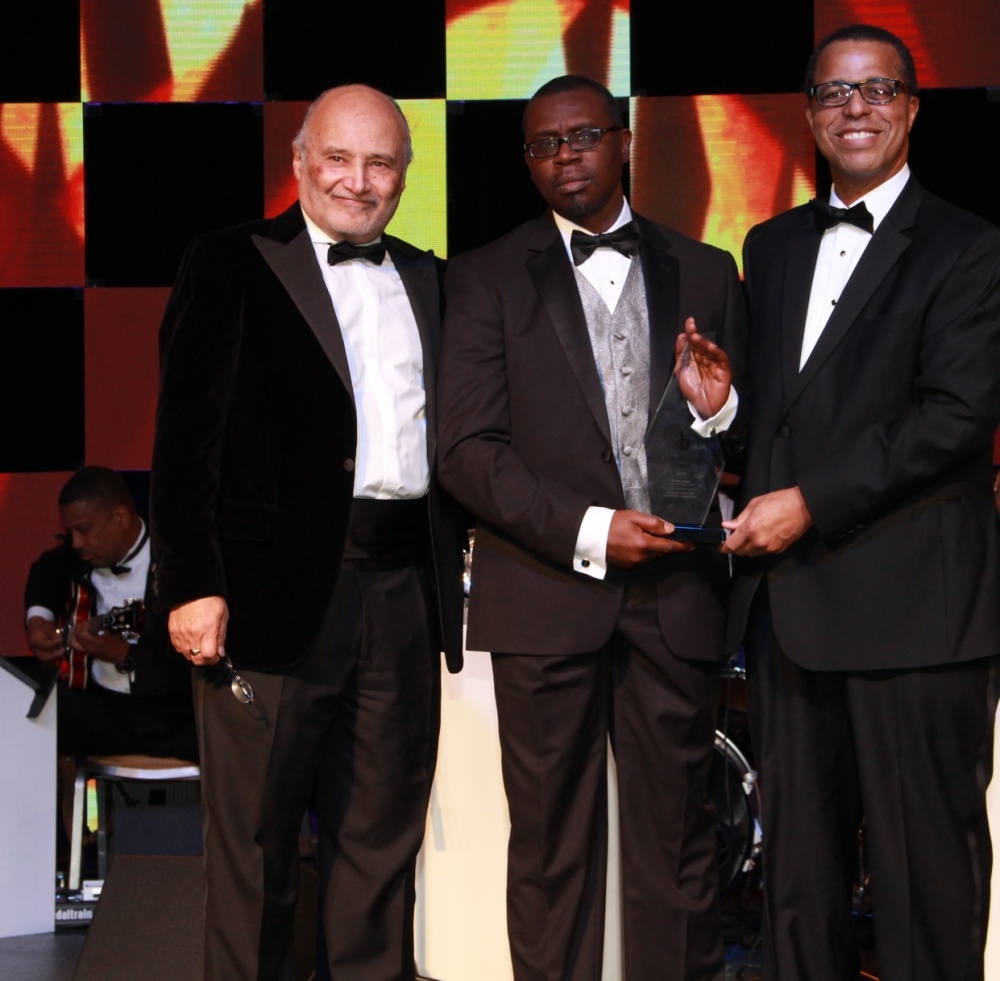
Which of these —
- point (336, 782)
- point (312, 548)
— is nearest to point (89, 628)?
point (336, 782)

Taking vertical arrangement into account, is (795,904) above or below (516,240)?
below

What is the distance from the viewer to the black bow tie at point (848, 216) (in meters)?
2.35

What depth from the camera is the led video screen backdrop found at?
4.23 meters

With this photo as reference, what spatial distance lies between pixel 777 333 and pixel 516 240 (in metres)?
0.51

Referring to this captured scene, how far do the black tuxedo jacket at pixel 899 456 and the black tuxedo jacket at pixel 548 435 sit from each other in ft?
0.58

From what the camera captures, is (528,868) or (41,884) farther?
(41,884)

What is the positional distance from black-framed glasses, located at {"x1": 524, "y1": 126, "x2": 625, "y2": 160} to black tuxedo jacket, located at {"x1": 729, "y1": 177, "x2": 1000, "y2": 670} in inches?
20.0

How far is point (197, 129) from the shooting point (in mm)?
4328

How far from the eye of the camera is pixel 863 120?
2346 millimetres

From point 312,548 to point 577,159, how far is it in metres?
0.83

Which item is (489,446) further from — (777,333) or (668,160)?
(668,160)

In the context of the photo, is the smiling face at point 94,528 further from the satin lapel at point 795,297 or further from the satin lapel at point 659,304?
the satin lapel at point 795,297

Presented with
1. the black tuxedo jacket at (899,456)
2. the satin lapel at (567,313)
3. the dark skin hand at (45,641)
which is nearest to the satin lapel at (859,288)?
the black tuxedo jacket at (899,456)

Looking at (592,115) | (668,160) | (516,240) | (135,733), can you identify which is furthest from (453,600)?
(668,160)
